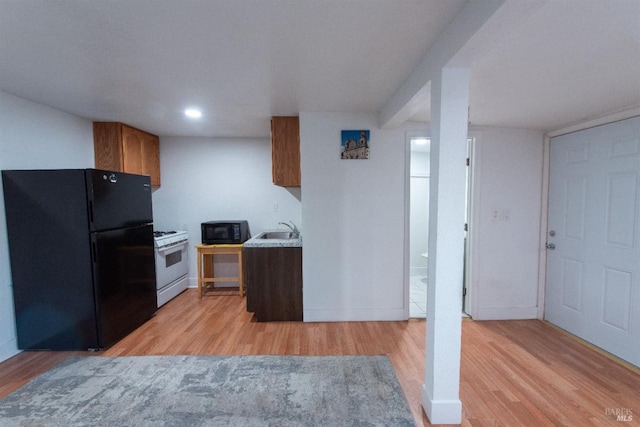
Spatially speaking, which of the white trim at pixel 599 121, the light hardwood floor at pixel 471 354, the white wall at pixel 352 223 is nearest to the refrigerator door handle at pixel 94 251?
the light hardwood floor at pixel 471 354

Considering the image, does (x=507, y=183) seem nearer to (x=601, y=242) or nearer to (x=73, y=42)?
(x=601, y=242)

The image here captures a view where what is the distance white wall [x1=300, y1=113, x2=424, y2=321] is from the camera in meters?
2.80

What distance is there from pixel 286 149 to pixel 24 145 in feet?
7.69

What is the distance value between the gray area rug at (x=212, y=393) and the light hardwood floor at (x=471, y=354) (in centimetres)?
14

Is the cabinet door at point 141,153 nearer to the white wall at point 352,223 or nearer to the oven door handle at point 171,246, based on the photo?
the oven door handle at point 171,246

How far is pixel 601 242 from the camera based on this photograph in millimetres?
2387

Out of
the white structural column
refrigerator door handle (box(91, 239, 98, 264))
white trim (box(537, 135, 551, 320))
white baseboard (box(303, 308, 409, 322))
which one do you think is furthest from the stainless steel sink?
white trim (box(537, 135, 551, 320))

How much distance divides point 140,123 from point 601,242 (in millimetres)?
4906

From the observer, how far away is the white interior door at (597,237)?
2.17 meters

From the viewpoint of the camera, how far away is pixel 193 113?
109 inches

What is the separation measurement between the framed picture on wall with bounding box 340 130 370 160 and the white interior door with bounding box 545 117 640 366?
6.61 feet

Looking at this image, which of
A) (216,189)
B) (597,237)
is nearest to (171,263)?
(216,189)

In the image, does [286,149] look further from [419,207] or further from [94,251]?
[419,207]

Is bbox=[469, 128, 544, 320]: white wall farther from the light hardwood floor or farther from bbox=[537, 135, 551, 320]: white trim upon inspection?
the light hardwood floor
